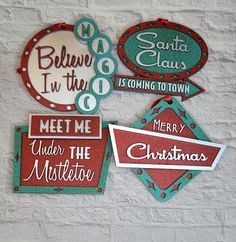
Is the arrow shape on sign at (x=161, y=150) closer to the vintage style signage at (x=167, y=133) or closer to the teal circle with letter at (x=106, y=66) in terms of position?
the vintage style signage at (x=167, y=133)

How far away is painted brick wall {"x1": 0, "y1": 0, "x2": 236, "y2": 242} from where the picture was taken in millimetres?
927

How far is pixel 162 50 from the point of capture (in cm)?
97

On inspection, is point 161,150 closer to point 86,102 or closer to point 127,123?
point 127,123

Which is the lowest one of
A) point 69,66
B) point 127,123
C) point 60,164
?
point 60,164

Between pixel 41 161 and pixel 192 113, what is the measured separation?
414 millimetres

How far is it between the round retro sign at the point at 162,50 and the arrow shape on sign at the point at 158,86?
0.01 m

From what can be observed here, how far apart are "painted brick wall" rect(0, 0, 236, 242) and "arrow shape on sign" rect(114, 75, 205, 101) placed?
19mm

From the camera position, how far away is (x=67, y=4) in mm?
972

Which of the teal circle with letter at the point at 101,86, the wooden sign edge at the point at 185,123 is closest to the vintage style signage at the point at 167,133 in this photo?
the wooden sign edge at the point at 185,123

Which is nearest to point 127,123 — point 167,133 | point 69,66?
point 167,133

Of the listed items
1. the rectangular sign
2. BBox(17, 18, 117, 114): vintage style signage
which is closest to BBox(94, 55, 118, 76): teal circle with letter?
BBox(17, 18, 117, 114): vintage style signage

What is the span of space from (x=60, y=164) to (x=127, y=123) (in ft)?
0.67

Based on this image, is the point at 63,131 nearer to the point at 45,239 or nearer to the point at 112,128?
the point at 112,128

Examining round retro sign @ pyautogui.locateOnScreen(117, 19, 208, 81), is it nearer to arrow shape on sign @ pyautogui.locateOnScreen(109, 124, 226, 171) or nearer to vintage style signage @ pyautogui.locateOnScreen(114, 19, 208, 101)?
vintage style signage @ pyautogui.locateOnScreen(114, 19, 208, 101)
